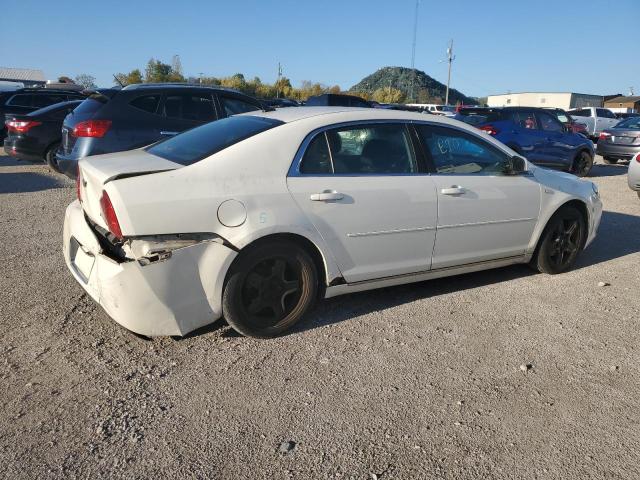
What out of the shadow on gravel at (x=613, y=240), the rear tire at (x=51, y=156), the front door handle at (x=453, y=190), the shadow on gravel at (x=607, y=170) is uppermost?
the front door handle at (x=453, y=190)

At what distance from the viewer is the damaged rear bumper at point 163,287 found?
3.10 metres

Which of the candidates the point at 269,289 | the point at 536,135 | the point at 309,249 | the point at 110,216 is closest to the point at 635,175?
the point at 536,135

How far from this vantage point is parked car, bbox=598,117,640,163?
44.8 ft

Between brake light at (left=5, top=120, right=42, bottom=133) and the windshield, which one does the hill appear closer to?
the windshield

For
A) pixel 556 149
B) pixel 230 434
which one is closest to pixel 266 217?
pixel 230 434

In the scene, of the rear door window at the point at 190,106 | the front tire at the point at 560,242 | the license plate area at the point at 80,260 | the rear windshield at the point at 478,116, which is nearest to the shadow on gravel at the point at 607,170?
the rear windshield at the point at 478,116

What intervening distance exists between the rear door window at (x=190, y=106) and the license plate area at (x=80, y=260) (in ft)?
Answer: 13.8

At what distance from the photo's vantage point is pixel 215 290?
3.31 metres

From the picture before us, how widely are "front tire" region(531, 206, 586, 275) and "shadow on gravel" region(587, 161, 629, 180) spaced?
8397 millimetres

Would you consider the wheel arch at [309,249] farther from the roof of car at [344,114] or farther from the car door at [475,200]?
the car door at [475,200]

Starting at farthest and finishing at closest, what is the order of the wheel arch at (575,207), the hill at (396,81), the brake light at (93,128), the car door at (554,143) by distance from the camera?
the hill at (396,81), the car door at (554,143), the brake light at (93,128), the wheel arch at (575,207)

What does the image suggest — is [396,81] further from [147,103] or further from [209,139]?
[209,139]

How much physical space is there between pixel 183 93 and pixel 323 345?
544 cm

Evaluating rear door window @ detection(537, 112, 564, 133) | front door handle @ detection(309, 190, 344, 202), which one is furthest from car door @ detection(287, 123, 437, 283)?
rear door window @ detection(537, 112, 564, 133)
